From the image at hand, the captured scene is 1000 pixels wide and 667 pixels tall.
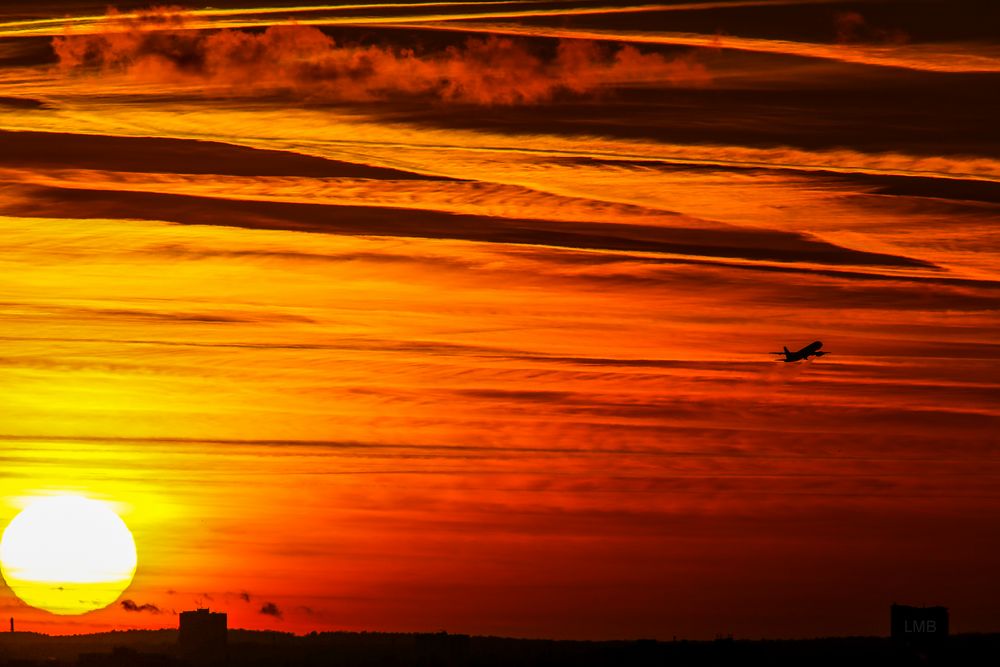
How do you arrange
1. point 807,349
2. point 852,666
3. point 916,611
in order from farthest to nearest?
point 852,666 < point 916,611 < point 807,349

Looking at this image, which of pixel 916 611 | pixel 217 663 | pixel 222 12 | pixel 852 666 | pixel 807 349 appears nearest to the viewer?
pixel 222 12

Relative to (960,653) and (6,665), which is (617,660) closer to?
(960,653)

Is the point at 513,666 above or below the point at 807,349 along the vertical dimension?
above

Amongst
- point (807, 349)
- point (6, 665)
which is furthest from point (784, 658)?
point (807, 349)

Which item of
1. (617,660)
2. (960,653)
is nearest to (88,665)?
(617,660)

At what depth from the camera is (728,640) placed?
643 feet

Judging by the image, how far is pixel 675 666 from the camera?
178 metres

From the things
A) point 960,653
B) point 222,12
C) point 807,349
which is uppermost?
point 960,653

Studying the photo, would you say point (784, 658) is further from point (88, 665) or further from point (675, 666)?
point (88, 665)

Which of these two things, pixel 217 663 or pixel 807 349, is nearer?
pixel 807 349

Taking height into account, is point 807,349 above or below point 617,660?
below

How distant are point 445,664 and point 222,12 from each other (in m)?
140

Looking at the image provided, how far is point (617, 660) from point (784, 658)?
15.8 meters

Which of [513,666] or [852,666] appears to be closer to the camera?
[852,666]
